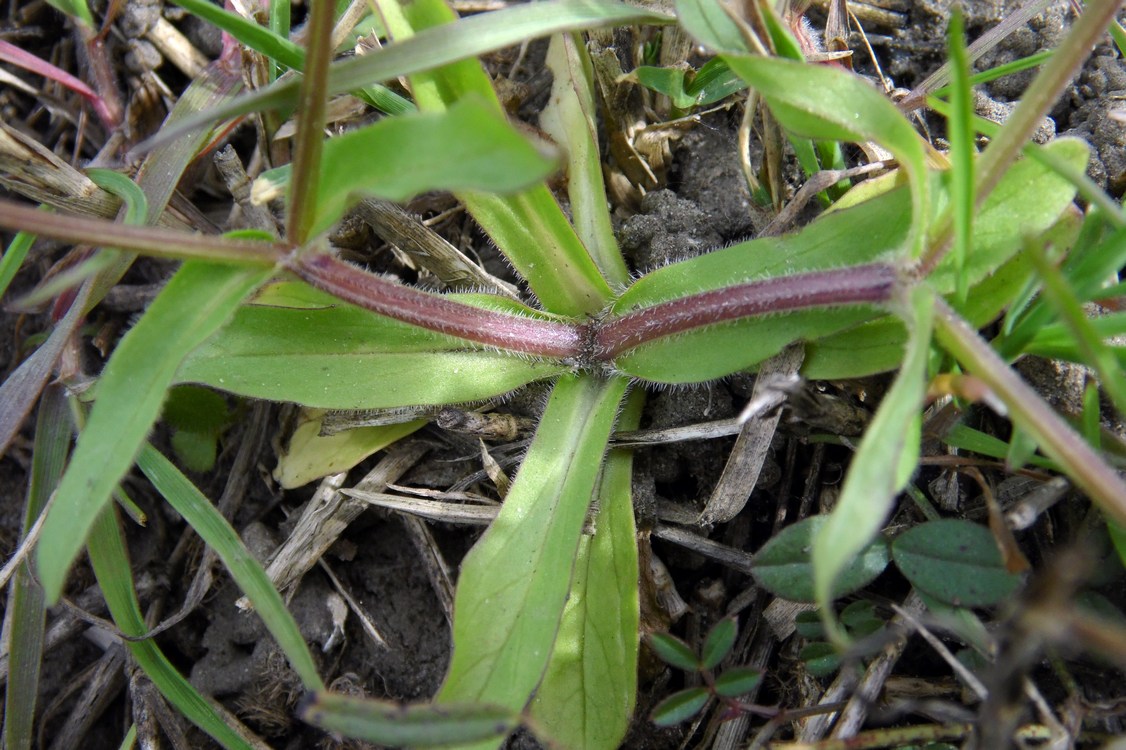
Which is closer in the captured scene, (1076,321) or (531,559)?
(1076,321)

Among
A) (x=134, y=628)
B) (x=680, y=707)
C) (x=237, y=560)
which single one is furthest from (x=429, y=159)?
(x=134, y=628)

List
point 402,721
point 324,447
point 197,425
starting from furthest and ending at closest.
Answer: point 197,425, point 324,447, point 402,721

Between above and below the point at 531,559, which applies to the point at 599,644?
below

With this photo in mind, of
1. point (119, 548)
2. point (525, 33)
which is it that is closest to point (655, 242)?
A: point (525, 33)

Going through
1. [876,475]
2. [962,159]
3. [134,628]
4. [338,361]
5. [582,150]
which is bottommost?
[134,628]

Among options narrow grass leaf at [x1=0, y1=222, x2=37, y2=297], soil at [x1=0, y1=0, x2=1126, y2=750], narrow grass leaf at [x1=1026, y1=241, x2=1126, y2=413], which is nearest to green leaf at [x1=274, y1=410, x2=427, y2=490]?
soil at [x1=0, y1=0, x2=1126, y2=750]

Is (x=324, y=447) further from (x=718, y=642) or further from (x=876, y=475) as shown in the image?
(x=876, y=475)

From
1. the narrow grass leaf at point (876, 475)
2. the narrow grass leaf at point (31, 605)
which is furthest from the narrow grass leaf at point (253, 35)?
the narrow grass leaf at point (876, 475)
